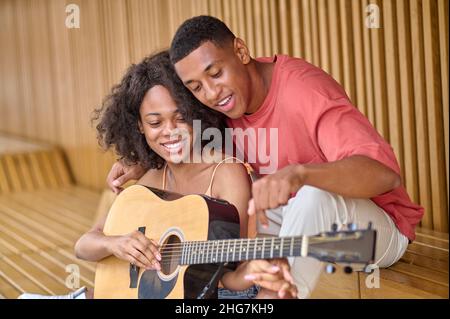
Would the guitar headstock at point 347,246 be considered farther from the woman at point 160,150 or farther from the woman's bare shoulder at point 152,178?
the woman's bare shoulder at point 152,178

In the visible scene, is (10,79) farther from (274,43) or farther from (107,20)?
(274,43)

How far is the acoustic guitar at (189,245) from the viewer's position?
170 centimetres

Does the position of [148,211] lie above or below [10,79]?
below

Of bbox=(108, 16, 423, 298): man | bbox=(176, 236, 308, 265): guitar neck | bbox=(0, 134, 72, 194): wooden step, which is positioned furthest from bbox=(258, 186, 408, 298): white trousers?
bbox=(0, 134, 72, 194): wooden step

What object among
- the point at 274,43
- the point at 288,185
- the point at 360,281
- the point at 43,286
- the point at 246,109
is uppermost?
the point at 274,43

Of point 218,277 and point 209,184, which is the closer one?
point 218,277

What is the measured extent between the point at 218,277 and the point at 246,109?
0.58 meters

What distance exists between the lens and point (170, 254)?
2221mm

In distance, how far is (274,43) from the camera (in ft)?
13.1

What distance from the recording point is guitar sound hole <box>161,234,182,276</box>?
2.19 meters

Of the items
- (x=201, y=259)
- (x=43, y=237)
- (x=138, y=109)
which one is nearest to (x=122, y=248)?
(x=201, y=259)

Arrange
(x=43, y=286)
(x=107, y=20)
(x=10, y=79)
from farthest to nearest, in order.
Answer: (x=10, y=79), (x=107, y=20), (x=43, y=286)

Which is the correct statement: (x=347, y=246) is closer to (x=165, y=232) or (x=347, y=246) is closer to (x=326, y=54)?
(x=165, y=232)
